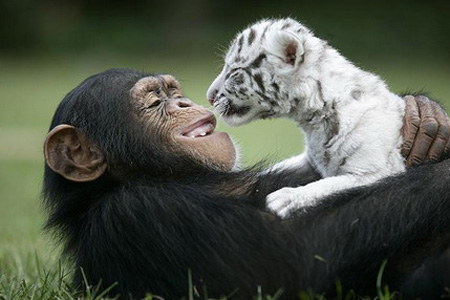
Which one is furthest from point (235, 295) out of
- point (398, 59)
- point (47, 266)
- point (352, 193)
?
point (398, 59)

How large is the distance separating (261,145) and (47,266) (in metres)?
7.80

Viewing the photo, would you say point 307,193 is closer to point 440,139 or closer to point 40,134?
point 440,139

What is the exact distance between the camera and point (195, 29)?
29594 mm

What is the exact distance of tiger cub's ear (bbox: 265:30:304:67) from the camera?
4340 millimetres

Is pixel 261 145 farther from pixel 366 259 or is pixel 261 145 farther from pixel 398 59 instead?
pixel 398 59

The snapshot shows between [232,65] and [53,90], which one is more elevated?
[232,65]

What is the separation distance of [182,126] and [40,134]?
33.8 ft

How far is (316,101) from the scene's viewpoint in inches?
170

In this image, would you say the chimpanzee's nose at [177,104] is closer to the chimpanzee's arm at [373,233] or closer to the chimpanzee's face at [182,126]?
the chimpanzee's face at [182,126]

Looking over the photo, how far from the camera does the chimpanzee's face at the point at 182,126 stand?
4469 mm

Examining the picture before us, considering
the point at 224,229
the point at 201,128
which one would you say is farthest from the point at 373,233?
the point at 201,128

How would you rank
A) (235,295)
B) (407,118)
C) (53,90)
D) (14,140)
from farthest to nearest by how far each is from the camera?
(53,90) < (14,140) < (407,118) < (235,295)

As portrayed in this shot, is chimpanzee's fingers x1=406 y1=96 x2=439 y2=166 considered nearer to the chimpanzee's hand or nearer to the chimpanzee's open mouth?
the chimpanzee's hand

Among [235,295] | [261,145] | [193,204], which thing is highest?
[193,204]
